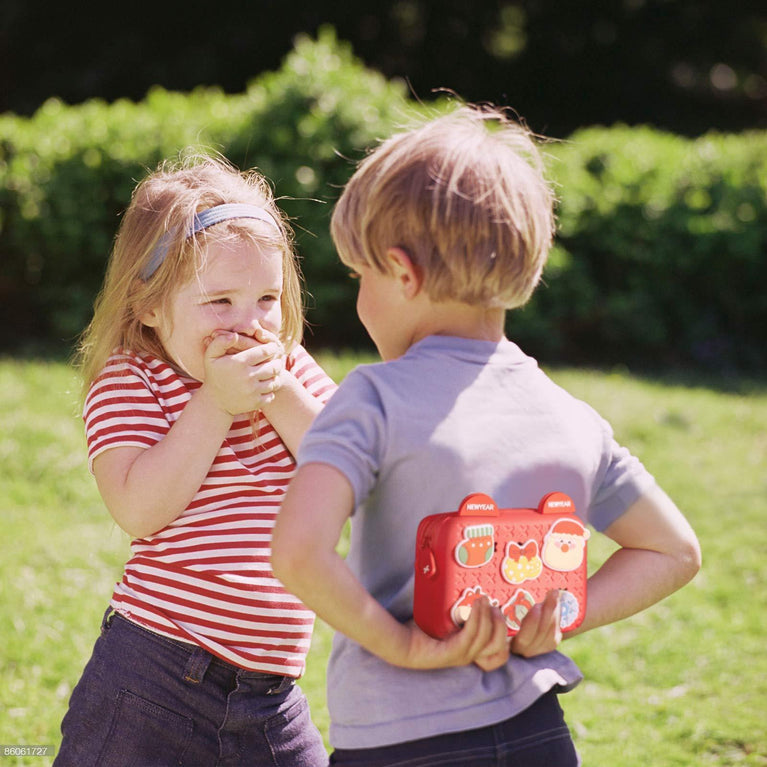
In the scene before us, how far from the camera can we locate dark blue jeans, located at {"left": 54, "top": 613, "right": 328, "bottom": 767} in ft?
6.40

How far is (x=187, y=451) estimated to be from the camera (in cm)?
186

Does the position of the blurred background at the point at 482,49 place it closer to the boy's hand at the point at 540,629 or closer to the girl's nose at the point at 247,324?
the girl's nose at the point at 247,324

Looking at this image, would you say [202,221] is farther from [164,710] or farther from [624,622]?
[624,622]

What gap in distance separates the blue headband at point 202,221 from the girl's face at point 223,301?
6cm

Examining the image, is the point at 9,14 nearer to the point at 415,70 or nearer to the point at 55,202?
the point at 415,70

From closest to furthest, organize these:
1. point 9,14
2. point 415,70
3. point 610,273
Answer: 1. point 610,273
2. point 9,14
3. point 415,70

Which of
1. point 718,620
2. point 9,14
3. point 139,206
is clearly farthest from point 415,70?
point 139,206

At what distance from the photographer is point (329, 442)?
53.6 inches

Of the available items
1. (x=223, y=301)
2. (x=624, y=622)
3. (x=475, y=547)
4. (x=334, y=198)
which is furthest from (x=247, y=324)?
(x=334, y=198)

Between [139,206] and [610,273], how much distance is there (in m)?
7.09

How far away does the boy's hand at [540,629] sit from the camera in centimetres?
146

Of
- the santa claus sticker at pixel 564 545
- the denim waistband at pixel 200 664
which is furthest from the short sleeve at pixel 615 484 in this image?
the denim waistband at pixel 200 664

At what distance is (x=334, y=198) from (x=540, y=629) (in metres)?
5.77

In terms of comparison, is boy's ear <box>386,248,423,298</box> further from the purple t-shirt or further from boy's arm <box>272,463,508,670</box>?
boy's arm <box>272,463,508,670</box>
